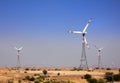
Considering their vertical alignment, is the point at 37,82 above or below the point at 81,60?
below

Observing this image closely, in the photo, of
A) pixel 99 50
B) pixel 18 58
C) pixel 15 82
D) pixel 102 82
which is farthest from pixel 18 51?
pixel 102 82

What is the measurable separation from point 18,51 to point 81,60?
41200 mm

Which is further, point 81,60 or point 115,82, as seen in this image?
point 81,60

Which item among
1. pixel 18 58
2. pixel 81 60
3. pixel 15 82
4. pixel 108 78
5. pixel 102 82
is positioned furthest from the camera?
pixel 18 58

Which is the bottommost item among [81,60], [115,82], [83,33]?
[115,82]

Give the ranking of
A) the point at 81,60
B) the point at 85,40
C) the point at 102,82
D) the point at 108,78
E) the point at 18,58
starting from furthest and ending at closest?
the point at 18,58 → the point at 81,60 → the point at 85,40 → the point at 108,78 → the point at 102,82

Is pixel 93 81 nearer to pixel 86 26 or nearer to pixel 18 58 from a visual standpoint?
pixel 86 26

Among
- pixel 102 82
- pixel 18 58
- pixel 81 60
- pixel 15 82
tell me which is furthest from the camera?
pixel 18 58

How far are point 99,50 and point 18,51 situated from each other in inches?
1506

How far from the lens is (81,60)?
11738cm

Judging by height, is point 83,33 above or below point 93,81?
above

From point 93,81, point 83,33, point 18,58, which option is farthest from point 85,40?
point 18,58

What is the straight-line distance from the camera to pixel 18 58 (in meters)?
144

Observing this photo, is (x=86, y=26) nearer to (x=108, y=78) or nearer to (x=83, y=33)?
(x=83, y=33)
